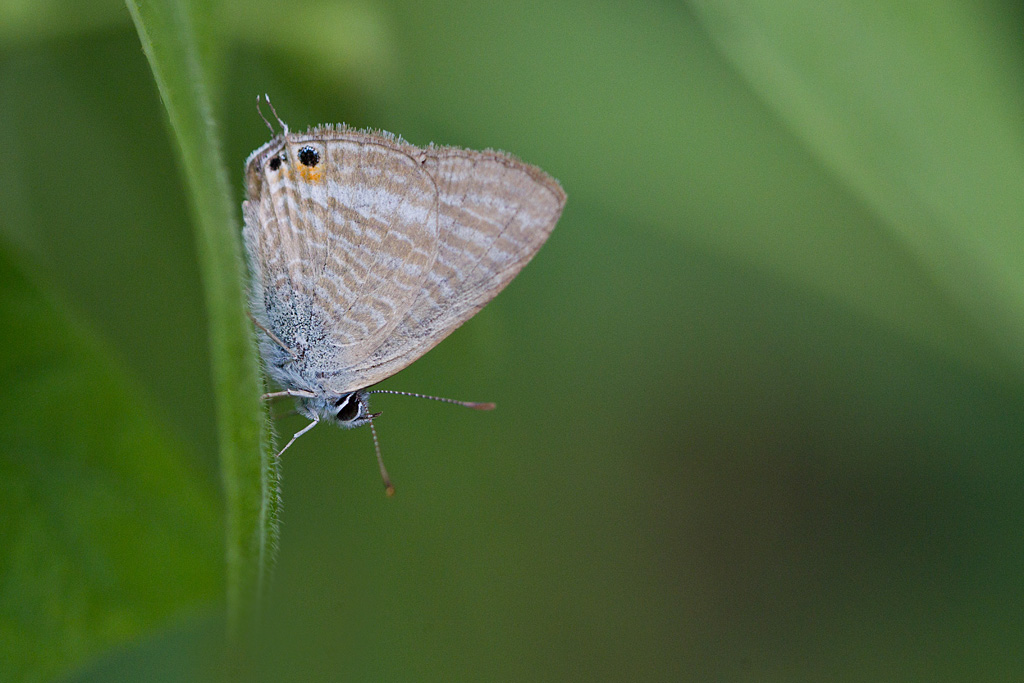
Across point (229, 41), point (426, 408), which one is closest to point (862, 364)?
point (426, 408)

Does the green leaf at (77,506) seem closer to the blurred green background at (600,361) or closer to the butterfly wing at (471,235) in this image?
the blurred green background at (600,361)

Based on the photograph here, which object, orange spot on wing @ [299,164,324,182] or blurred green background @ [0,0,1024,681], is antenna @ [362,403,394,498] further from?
orange spot on wing @ [299,164,324,182]

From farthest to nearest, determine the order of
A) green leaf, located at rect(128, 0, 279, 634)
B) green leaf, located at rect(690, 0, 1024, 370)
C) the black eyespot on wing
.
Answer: the black eyespot on wing
green leaf, located at rect(690, 0, 1024, 370)
green leaf, located at rect(128, 0, 279, 634)

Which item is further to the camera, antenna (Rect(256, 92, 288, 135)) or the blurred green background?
antenna (Rect(256, 92, 288, 135))

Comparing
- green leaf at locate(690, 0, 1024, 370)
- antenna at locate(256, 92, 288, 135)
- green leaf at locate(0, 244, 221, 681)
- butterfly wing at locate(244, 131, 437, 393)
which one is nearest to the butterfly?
butterfly wing at locate(244, 131, 437, 393)

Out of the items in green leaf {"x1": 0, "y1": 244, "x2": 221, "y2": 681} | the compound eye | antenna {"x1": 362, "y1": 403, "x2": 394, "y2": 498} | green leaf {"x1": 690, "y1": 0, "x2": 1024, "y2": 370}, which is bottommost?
antenna {"x1": 362, "y1": 403, "x2": 394, "y2": 498}

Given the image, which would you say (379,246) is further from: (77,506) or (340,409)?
(77,506)

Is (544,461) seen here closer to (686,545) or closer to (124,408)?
(686,545)
